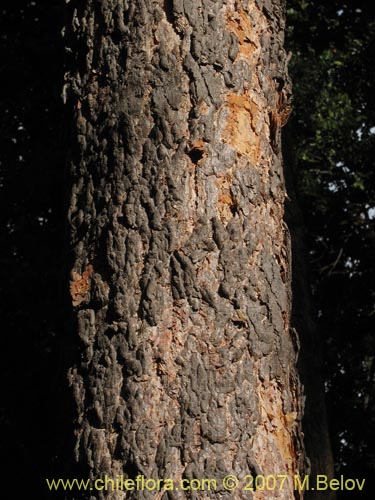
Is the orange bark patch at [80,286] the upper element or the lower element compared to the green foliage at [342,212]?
lower

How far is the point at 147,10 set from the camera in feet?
6.64

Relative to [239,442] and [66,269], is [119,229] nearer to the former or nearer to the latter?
[66,269]

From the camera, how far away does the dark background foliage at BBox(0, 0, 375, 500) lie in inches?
254

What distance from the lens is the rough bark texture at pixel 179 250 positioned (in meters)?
1.81

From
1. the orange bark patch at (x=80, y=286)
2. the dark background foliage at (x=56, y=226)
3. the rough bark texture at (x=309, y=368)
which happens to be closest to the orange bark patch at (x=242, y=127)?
the orange bark patch at (x=80, y=286)

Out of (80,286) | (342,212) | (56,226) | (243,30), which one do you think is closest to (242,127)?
(243,30)

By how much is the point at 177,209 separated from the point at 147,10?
542mm

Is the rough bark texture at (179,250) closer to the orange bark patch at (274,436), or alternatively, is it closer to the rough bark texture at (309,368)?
the orange bark patch at (274,436)

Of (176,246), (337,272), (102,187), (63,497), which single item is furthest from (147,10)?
(337,272)

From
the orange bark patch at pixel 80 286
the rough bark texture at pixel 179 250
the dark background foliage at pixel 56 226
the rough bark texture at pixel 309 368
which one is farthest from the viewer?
the dark background foliage at pixel 56 226

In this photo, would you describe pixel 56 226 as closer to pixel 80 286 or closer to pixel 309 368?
pixel 309 368

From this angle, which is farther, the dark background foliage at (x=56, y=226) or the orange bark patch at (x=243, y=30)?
the dark background foliage at (x=56, y=226)

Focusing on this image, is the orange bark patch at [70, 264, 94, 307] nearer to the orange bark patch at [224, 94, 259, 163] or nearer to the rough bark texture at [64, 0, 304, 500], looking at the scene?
the rough bark texture at [64, 0, 304, 500]

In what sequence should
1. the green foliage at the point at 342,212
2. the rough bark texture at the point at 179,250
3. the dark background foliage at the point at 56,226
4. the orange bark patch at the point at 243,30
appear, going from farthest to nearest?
the green foliage at the point at 342,212 → the dark background foliage at the point at 56,226 → the orange bark patch at the point at 243,30 → the rough bark texture at the point at 179,250
